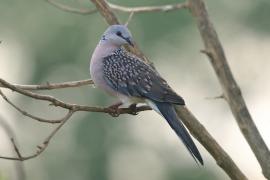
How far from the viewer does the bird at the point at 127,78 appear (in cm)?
532

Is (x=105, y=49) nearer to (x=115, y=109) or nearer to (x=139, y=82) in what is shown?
(x=139, y=82)

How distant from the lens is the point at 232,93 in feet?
16.2

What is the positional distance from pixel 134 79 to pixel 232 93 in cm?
81

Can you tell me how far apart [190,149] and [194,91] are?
10.8m

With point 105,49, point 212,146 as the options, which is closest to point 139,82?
point 105,49

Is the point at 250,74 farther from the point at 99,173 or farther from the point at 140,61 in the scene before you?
the point at 140,61

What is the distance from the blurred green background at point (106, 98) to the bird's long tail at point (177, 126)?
9.27 m

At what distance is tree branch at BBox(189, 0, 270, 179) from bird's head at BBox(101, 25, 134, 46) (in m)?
0.75

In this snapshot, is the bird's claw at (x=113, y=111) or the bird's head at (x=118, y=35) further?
the bird's head at (x=118, y=35)

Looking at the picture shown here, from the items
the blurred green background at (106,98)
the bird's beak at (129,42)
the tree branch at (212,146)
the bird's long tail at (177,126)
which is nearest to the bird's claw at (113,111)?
the bird's long tail at (177,126)

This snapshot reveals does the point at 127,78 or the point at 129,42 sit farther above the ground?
the point at 129,42

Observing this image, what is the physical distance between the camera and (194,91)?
15602 millimetres

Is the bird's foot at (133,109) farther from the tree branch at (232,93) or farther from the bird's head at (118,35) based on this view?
the tree branch at (232,93)

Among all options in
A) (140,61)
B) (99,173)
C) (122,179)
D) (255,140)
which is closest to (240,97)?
(255,140)
